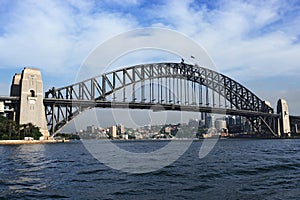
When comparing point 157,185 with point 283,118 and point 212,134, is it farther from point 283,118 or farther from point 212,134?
point 212,134

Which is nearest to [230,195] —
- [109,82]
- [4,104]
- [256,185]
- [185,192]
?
[185,192]

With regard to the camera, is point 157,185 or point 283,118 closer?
point 157,185

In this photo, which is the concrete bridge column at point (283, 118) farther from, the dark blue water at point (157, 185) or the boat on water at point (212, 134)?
the dark blue water at point (157, 185)

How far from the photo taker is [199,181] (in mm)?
10664

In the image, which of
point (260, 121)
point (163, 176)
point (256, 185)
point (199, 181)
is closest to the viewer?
point (256, 185)

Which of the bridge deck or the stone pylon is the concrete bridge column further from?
the stone pylon

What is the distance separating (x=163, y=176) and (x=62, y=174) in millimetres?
3881

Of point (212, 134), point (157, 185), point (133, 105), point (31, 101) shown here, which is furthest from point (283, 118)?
point (157, 185)

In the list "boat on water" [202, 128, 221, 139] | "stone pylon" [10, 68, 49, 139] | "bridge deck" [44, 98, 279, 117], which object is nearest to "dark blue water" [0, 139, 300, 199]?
"stone pylon" [10, 68, 49, 139]

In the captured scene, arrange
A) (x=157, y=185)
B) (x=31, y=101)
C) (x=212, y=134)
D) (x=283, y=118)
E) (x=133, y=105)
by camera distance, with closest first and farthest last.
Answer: (x=157, y=185)
(x=31, y=101)
(x=133, y=105)
(x=283, y=118)
(x=212, y=134)

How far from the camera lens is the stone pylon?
56.0 metres

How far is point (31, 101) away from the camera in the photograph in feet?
187

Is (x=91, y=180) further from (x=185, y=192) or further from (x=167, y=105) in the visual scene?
(x=167, y=105)

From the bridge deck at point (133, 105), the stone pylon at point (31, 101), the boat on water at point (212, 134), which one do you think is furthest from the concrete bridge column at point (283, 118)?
the stone pylon at point (31, 101)
